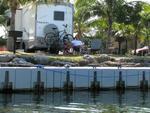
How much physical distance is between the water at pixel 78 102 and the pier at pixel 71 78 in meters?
0.84

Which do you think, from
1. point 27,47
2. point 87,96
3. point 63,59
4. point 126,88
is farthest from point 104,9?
point 87,96

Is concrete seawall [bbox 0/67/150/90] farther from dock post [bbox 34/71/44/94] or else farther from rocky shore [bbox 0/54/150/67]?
rocky shore [bbox 0/54/150/67]

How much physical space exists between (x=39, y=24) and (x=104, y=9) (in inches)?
302

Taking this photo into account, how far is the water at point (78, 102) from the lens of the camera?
70.4 feet

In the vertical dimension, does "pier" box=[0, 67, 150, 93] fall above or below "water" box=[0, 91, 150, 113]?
above

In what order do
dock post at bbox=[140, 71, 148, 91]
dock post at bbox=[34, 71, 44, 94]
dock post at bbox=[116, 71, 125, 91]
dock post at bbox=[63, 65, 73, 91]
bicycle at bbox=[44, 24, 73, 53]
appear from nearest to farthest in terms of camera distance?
dock post at bbox=[34, 71, 44, 94] < dock post at bbox=[63, 65, 73, 91] < dock post at bbox=[116, 71, 125, 91] < dock post at bbox=[140, 71, 148, 91] < bicycle at bbox=[44, 24, 73, 53]

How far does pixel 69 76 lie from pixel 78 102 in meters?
4.81

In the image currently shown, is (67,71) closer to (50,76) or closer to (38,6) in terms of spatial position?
(50,76)

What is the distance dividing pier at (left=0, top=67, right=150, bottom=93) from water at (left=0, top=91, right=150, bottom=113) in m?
0.84

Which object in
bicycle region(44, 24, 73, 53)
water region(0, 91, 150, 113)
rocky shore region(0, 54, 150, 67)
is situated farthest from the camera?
bicycle region(44, 24, 73, 53)

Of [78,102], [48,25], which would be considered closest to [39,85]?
[78,102]

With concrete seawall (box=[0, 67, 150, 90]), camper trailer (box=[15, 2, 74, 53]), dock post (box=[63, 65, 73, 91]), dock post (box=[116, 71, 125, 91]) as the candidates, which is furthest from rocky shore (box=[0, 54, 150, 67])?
camper trailer (box=[15, 2, 74, 53])

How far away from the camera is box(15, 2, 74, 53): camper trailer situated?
38375 mm

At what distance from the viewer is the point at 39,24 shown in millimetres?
38469
